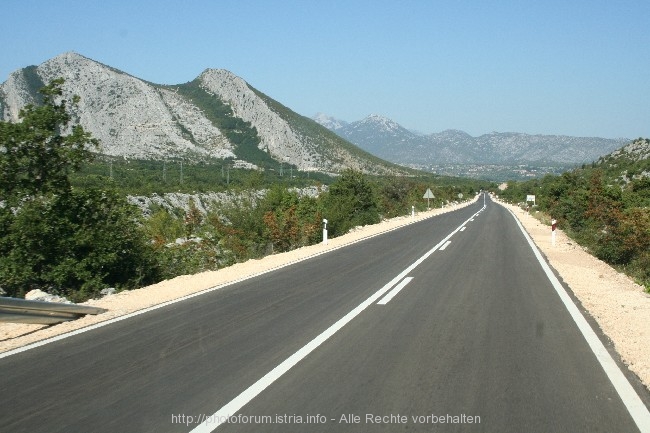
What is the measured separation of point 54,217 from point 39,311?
19.1 feet

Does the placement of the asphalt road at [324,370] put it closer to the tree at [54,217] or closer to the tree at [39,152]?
the tree at [54,217]

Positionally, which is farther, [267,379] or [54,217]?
[54,217]

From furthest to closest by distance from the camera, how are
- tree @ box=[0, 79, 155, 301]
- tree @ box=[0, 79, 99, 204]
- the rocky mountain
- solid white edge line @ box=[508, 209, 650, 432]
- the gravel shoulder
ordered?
the rocky mountain < tree @ box=[0, 79, 99, 204] < tree @ box=[0, 79, 155, 301] < the gravel shoulder < solid white edge line @ box=[508, 209, 650, 432]

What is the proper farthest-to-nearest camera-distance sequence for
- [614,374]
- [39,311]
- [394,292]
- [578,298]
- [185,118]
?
[185,118] < [394,292] < [578,298] < [39,311] < [614,374]

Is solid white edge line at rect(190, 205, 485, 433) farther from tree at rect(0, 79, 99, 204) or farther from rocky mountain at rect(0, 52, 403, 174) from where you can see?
rocky mountain at rect(0, 52, 403, 174)

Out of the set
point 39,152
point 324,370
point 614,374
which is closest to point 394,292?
point 324,370

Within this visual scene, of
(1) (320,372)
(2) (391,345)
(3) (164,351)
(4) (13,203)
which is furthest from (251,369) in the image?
(4) (13,203)

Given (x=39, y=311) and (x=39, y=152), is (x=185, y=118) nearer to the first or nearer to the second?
(x=39, y=152)

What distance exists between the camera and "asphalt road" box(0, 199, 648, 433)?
4.91 m

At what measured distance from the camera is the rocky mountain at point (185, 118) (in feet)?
352

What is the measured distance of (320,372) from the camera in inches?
243

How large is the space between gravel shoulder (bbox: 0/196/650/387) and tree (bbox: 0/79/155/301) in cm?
194

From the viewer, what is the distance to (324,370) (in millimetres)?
6238

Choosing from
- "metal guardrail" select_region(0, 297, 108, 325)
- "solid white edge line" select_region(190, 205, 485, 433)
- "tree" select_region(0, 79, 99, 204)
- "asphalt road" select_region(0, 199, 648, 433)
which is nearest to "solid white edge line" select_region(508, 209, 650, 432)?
"asphalt road" select_region(0, 199, 648, 433)
